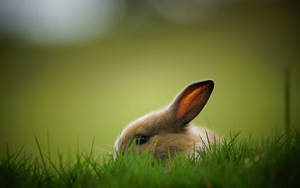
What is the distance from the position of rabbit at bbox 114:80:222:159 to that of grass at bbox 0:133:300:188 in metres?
0.63

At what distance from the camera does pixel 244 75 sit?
586 inches

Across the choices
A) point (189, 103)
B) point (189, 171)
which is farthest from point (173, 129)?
point (189, 171)

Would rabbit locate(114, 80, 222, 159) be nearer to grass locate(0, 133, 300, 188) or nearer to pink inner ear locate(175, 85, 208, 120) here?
pink inner ear locate(175, 85, 208, 120)

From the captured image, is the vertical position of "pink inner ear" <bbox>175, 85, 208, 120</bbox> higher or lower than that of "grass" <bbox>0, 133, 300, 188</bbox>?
higher

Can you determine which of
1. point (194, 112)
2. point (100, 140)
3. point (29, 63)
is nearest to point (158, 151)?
point (194, 112)

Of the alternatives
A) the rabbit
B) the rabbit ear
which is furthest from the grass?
the rabbit ear

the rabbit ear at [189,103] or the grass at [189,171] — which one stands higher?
the rabbit ear at [189,103]

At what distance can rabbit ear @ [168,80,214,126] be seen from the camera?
396 cm

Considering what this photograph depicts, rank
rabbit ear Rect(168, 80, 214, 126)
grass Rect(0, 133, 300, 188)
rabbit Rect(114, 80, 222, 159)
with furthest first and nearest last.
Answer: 1. rabbit ear Rect(168, 80, 214, 126)
2. rabbit Rect(114, 80, 222, 159)
3. grass Rect(0, 133, 300, 188)

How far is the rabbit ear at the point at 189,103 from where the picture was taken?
396cm

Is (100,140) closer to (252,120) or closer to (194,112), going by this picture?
(252,120)

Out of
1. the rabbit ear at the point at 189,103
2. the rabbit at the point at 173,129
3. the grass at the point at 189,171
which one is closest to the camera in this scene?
the grass at the point at 189,171

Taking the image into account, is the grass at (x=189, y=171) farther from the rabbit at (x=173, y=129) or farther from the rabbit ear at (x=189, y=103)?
the rabbit ear at (x=189, y=103)

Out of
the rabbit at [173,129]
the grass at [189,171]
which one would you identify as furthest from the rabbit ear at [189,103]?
the grass at [189,171]
